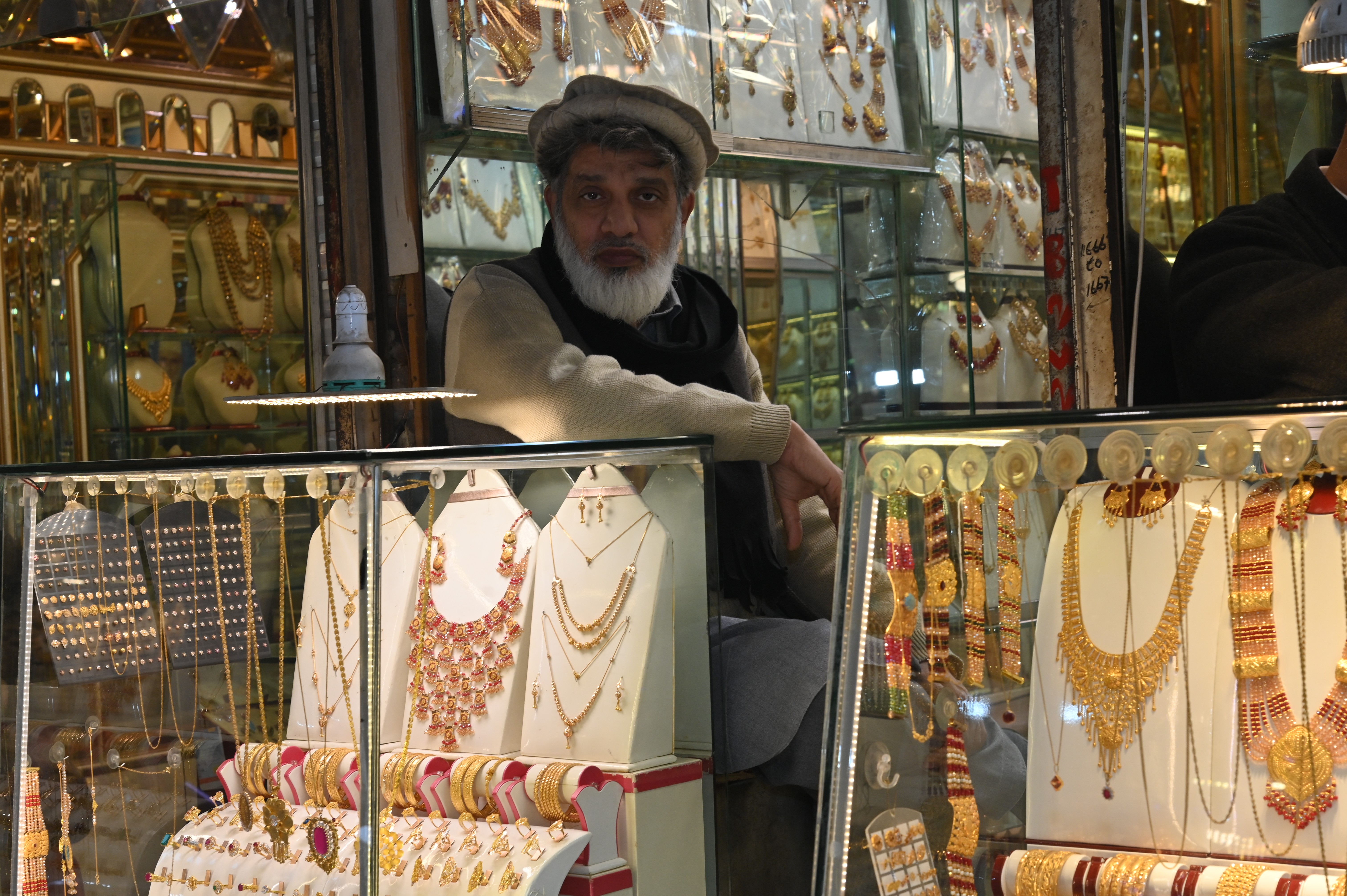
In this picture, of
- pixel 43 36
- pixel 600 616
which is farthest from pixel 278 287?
pixel 600 616

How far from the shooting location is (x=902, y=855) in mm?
1343

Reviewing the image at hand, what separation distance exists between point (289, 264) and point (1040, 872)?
13.4 ft

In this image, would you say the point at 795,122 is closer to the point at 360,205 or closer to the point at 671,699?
the point at 360,205

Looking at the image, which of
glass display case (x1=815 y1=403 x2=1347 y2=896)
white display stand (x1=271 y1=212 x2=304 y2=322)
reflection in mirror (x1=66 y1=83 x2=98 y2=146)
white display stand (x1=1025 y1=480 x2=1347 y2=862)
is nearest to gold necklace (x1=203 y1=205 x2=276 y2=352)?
white display stand (x1=271 y1=212 x2=304 y2=322)

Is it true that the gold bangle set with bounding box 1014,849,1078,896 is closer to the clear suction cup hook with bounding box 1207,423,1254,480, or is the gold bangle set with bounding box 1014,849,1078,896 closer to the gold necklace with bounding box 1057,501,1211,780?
Answer: the gold necklace with bounding box 1057,501,1211,780

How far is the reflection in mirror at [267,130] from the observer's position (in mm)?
4953

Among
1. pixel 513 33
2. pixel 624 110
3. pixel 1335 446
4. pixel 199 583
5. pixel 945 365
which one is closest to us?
pixel 1335 446

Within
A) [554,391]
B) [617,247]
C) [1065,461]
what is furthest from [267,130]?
[1065,461]

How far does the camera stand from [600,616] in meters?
1.83

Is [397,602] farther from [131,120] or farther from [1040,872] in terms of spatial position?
[131,120]

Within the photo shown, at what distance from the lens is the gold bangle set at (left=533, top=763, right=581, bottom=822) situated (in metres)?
1.77

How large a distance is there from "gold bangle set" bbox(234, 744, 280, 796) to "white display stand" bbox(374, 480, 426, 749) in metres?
0.19

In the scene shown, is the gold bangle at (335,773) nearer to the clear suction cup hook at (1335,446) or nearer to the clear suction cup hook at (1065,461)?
the clear suction cup hook at (1065,461)

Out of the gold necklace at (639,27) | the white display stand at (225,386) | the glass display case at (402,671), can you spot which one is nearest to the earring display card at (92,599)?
the glass display case at (402,671)
